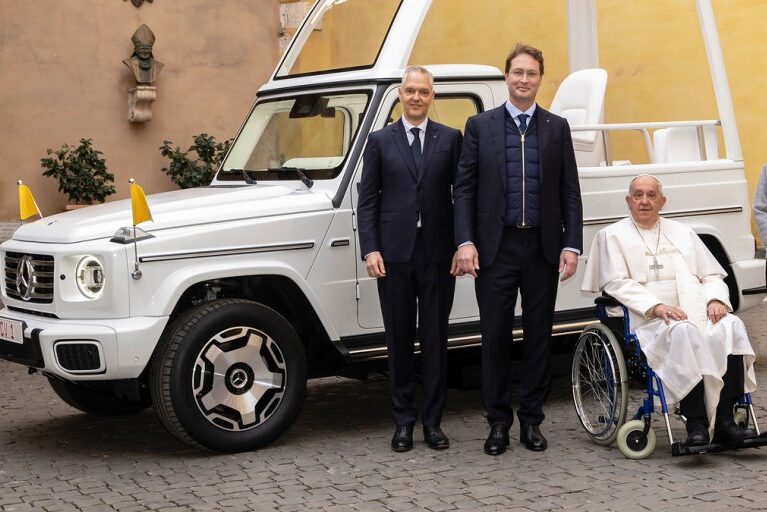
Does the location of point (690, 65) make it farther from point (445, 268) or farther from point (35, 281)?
point (35, 281)

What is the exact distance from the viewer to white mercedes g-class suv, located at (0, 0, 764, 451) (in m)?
6.44

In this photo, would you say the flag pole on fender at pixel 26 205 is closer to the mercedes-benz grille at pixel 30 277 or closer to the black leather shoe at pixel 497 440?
the mercedes-benz grille at pixel 30 277

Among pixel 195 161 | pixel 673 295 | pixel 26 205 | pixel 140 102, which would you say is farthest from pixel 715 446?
pixel 140 102

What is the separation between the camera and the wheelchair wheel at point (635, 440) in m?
6.31

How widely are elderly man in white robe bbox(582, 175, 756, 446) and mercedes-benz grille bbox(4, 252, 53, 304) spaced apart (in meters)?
2.81

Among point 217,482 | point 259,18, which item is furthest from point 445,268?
point 259,18

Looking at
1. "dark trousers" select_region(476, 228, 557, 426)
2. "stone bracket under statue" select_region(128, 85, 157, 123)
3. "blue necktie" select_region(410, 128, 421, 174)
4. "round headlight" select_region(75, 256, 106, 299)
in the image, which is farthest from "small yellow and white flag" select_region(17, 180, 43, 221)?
"stone bracket under statue" select_region(128, 85, 157, 123)

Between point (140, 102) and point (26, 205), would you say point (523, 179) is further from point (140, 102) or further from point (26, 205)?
point (140, 102)

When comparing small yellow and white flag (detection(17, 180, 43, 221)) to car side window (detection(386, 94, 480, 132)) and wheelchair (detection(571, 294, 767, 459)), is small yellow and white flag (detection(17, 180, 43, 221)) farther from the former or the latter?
wheelchair (detection(571, 294, 767, 459))

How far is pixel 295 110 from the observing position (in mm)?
7777

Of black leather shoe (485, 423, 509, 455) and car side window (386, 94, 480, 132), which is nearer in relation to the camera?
black leather shoe (485, 423, 509, 455)

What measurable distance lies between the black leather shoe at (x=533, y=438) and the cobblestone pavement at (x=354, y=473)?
51 millimetres

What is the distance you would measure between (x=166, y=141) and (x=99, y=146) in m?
0.85

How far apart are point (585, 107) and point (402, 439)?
3012 millimetres
